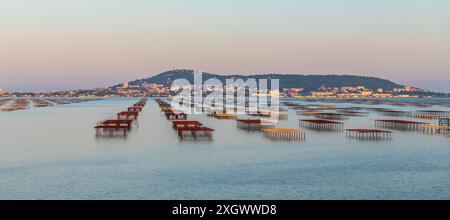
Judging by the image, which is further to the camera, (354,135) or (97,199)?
(354,135)

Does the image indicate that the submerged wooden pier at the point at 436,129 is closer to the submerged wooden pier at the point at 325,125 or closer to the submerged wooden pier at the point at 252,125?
the submerged wooden pier at the point at 325,125

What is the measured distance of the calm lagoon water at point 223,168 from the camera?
27.9 m

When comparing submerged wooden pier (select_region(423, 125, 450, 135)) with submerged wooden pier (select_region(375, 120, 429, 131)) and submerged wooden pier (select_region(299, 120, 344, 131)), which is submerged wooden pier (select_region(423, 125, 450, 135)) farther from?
submerged wooden pier (select_region(299, 120, 344, 131))

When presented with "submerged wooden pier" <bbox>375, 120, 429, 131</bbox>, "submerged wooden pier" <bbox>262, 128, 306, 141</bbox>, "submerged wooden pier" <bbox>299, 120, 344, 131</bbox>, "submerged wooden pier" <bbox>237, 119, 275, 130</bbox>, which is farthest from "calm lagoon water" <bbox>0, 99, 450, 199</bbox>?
"submerged wooden pier" <bbox>237, 119, 275, 130</bbox>

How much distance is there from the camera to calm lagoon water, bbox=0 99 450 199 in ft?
91.5

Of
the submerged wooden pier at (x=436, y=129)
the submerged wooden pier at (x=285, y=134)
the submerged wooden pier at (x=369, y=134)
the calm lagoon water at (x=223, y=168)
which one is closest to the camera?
the calm lagoon water at (x=223, y=168)

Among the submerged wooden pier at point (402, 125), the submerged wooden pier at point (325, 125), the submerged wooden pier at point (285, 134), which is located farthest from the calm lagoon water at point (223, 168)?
→ the submerged wooden pier at point (402, 125)

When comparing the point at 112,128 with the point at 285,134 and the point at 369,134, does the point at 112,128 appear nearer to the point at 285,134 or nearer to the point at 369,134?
the point at 285,134

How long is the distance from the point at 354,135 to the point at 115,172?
40191mm

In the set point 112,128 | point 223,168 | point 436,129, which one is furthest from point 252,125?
point 223,168
